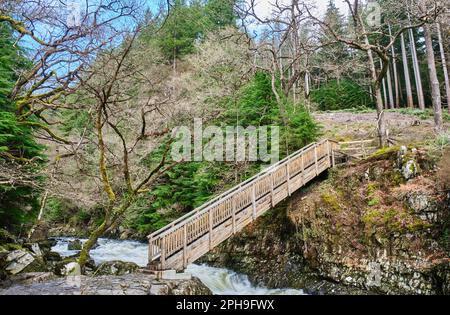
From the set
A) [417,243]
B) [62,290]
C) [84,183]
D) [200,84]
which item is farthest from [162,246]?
[200,84]

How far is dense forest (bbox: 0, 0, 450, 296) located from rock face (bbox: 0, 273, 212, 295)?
6.12 feet

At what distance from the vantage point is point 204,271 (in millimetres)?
12531

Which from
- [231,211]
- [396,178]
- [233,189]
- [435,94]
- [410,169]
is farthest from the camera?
[435,94]

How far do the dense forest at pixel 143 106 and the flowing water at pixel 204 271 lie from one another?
57.5 inches

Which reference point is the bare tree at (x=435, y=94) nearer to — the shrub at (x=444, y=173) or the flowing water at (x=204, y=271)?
the shrub at (x=444, y=173)

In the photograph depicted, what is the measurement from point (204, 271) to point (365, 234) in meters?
6.32

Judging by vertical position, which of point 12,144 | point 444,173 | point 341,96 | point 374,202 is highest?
point 341,96

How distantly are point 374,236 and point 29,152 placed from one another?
40.4ft

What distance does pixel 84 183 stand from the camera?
54.0 ft

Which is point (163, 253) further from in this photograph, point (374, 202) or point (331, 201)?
point (374, 202)

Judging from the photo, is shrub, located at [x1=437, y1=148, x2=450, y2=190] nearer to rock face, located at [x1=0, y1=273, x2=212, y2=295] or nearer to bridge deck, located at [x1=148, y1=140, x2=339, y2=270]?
bridge deck, located at [x1=148, y1=140, x2=339, y2=270]

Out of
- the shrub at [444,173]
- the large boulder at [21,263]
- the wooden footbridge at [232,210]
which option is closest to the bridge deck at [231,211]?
the wooden footbridge at [232,210]

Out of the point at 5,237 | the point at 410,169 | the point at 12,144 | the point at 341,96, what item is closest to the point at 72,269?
the point at 5,237

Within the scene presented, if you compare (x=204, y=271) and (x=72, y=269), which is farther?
(x=204, y=271)
